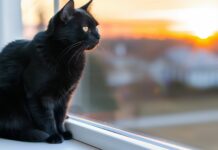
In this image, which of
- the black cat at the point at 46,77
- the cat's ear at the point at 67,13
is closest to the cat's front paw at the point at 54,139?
the black cat at the point at 46,77

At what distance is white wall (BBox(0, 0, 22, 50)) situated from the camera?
1.66 metres

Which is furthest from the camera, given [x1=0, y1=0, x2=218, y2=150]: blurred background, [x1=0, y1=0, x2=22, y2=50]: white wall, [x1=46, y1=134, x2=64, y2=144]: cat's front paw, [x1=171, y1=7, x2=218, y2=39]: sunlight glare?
[x1=0, y1=0, x2=22, y2=50]: white wall

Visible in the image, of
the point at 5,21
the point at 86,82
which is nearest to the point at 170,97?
the point at 86,82

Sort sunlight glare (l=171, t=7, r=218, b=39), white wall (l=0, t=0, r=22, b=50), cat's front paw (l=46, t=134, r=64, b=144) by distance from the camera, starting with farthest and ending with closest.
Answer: white wall (l=0, t=0, r=22, b=50) < cat's front paw (l=46, t=134, r=64, b=144) < sunlight glare (l=171, t=7, r=218, b=39)

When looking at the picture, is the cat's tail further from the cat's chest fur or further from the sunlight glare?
the sunlight glare

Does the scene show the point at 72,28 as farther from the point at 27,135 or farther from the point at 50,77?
the point at 27,135

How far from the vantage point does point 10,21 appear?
1.67m

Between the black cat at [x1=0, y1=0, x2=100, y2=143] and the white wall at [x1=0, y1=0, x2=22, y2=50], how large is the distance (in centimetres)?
40

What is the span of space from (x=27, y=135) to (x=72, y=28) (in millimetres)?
367

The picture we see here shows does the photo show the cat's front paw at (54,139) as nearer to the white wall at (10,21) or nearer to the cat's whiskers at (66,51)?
the cat's whiskers at (66,51)

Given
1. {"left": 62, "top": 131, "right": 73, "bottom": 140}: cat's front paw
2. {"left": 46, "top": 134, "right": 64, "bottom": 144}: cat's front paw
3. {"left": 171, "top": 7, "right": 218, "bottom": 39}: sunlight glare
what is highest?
{"left": 171, "top": 7, "right": 218, "bottom": 39}: sunlight glare

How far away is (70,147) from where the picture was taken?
118 centimetres

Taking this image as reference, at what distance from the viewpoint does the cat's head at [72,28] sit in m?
1.16

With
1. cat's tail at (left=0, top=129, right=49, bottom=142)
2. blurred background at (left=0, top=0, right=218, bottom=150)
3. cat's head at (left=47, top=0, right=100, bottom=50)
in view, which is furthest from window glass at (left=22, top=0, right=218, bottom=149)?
cat's tail at (left=0, top=129, right=49, bottom=142)
